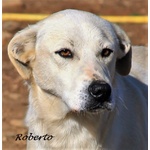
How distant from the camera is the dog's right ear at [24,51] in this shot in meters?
6.10

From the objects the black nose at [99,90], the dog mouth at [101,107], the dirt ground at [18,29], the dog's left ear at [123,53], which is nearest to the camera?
the black nose at [99,90]

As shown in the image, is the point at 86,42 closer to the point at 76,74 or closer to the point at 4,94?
the point at 76,74

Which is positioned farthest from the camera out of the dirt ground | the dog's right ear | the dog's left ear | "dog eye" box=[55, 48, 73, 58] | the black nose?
the dirt ground

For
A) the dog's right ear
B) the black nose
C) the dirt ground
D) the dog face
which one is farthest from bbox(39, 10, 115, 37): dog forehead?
the dirt ground

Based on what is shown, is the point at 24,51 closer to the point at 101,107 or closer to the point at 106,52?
the point at 106,52

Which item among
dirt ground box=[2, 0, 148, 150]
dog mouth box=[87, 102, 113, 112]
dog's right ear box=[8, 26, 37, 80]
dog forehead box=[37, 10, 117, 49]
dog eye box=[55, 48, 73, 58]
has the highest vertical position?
dog forehead box=[37, 10, 117, 49]

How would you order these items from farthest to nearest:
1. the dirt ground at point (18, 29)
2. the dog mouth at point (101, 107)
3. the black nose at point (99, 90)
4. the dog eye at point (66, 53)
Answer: the dirt ground at point (18, 29) < the dog eye at point (66, 53) < the dog mouth at point (101, 107) < the black nose at point (99, 90)

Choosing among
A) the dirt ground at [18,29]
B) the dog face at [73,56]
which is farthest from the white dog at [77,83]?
the dirt ground at [18,29]

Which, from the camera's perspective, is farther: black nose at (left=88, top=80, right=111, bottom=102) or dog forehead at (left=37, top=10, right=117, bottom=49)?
dog forehead at (left=37, top=10, right=117, bottom=49)

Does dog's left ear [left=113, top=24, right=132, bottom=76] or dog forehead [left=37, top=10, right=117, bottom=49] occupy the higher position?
dog forehead [left=37, top=10, right=117, bottom=49]

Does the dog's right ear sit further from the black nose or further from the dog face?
the black nose

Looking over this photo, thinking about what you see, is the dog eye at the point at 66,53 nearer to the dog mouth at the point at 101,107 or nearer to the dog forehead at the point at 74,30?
the dog forehead at the point at 74,30

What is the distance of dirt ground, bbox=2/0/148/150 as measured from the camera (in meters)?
9.01

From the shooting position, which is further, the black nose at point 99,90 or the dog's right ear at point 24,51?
the dog's right ear at point 24,51
